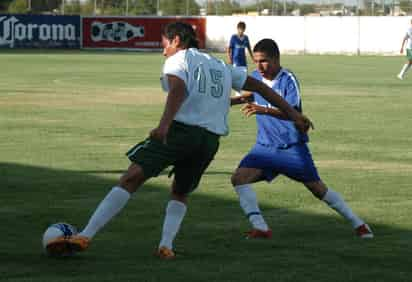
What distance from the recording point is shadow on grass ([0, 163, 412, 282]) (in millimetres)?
8539

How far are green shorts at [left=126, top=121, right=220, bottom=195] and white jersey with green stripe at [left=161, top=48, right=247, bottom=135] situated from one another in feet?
0.22

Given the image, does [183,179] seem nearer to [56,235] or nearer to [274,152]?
[56,235]

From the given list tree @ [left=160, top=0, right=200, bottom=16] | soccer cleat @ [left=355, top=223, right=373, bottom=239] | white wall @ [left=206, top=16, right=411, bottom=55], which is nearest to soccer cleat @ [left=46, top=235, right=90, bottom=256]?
soccer cleat @ [left=355, top=223, right=373, bottom=239]

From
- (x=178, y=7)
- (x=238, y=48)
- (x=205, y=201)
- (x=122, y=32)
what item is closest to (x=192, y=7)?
(x=178, y=7)

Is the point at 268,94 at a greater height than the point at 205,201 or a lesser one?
greater

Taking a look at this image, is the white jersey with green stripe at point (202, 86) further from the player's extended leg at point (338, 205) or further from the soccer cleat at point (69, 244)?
the player's extended leg at point (338, 205)

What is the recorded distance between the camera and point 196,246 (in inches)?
385

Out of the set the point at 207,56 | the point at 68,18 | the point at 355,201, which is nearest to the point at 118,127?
the point at 355,201

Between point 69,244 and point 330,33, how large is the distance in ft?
201

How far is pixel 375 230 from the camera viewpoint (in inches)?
424

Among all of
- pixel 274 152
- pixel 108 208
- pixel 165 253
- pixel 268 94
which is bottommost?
pixel 165 253

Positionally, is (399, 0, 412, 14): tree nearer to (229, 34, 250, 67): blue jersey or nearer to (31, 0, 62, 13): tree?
(31, 0, 62, 13): tree

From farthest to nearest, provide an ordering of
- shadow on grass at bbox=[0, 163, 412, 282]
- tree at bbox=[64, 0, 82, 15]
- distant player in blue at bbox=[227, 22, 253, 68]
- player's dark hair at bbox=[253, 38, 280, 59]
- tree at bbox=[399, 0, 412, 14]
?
1. tree at bbox=[64, 0, 82, 15]
2. tree at bbox=[399, 0, 412, 14]
3. distant player in blue at bbox=[227, 22, 253, 68]
4. player's dark hair at bbox=[253, 38, 280, 59]
5. shadow on grass at bbox=[0, 163, 412, 282]

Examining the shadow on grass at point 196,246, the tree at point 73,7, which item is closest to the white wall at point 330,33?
the tree at point 73,7
